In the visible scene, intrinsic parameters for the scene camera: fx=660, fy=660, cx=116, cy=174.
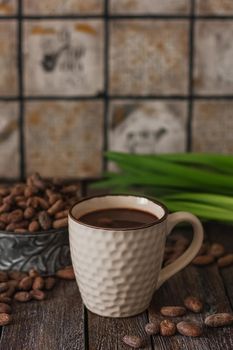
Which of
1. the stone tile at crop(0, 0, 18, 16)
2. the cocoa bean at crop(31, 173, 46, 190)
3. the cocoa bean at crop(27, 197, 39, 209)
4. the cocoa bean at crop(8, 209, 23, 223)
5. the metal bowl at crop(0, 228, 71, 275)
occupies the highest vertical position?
the stone tile at crop(0, 0, 18, 16)

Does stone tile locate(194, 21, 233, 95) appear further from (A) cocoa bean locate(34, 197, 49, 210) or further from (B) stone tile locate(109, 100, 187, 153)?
(A) cocoa bean locate(34, 197, 49, 210)

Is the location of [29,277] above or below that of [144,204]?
below

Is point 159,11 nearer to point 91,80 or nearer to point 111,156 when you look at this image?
point 91,80

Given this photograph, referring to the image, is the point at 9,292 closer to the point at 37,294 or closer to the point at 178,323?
the point at 37,294

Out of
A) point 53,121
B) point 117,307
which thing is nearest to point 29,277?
point 117,307

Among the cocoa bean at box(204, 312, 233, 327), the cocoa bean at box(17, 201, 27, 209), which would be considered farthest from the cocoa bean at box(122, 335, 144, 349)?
the cocoa bean at box(17, 201, 27, 209)

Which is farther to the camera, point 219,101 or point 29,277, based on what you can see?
point 219,101

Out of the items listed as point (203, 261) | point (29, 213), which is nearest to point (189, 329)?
point (203, 261)
